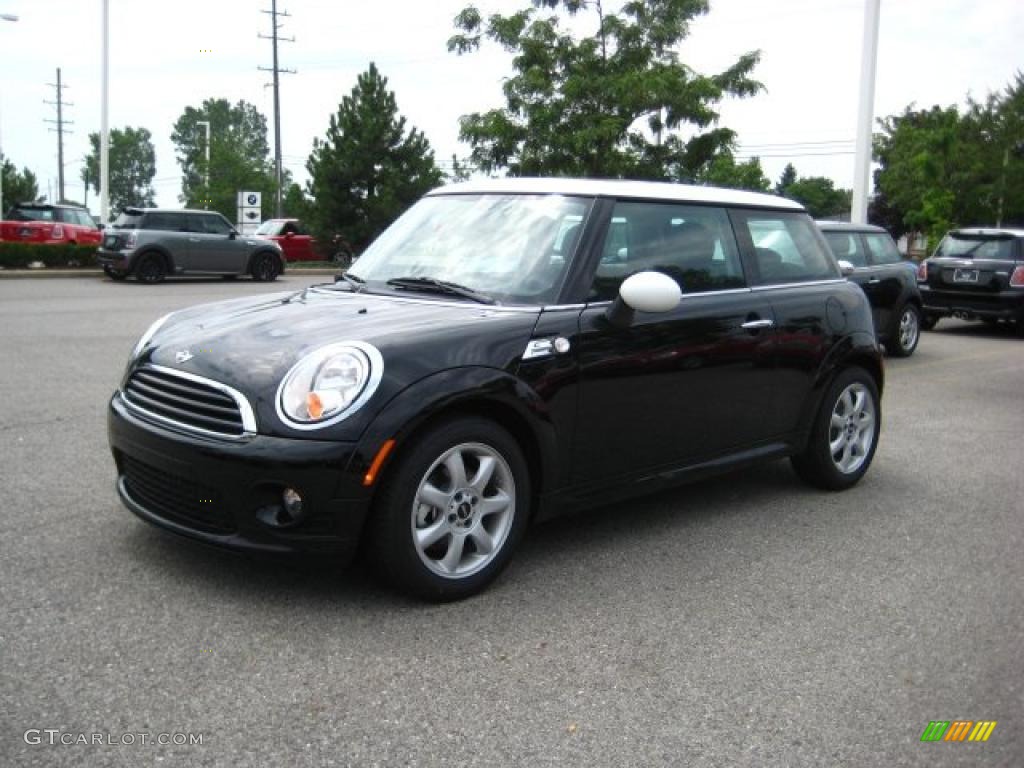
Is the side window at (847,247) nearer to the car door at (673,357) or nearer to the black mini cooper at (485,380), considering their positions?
the black mini cooper at (485,380)

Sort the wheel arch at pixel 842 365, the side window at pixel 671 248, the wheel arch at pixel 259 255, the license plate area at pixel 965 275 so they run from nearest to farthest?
the side window at pixel 671 248 < the wheel arch at pixel 842 365 < the license plate area at pixel 965 275 < the wheel arch at pixel 259 255

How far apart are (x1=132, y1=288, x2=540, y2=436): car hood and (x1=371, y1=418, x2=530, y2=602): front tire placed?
0.84 ft

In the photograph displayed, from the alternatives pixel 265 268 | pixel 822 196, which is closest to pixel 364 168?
pixel 265 268

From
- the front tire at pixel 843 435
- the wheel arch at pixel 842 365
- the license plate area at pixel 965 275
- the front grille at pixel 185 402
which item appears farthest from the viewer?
the license plate area at pixel 965 275

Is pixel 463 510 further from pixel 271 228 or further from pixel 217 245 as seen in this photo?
pixel 271 228

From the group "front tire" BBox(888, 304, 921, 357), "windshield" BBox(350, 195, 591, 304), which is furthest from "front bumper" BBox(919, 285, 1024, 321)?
"windshield" BBox(350, 195, 591, 304)

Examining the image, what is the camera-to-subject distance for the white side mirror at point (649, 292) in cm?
411

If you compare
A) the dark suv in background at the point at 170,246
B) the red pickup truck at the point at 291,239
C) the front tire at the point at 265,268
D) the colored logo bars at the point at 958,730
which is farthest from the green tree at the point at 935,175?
the colored logo bars at the point at 958,730

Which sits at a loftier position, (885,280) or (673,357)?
(885,280)

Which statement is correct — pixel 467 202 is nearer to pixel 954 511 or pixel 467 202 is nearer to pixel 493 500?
pixel 493 500

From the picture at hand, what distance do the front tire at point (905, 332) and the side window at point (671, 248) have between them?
7.94m

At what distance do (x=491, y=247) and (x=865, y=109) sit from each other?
19.0 metres

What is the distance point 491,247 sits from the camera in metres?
4.51

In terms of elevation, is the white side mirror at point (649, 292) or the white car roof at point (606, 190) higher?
the white car roof at point (606, 190)
